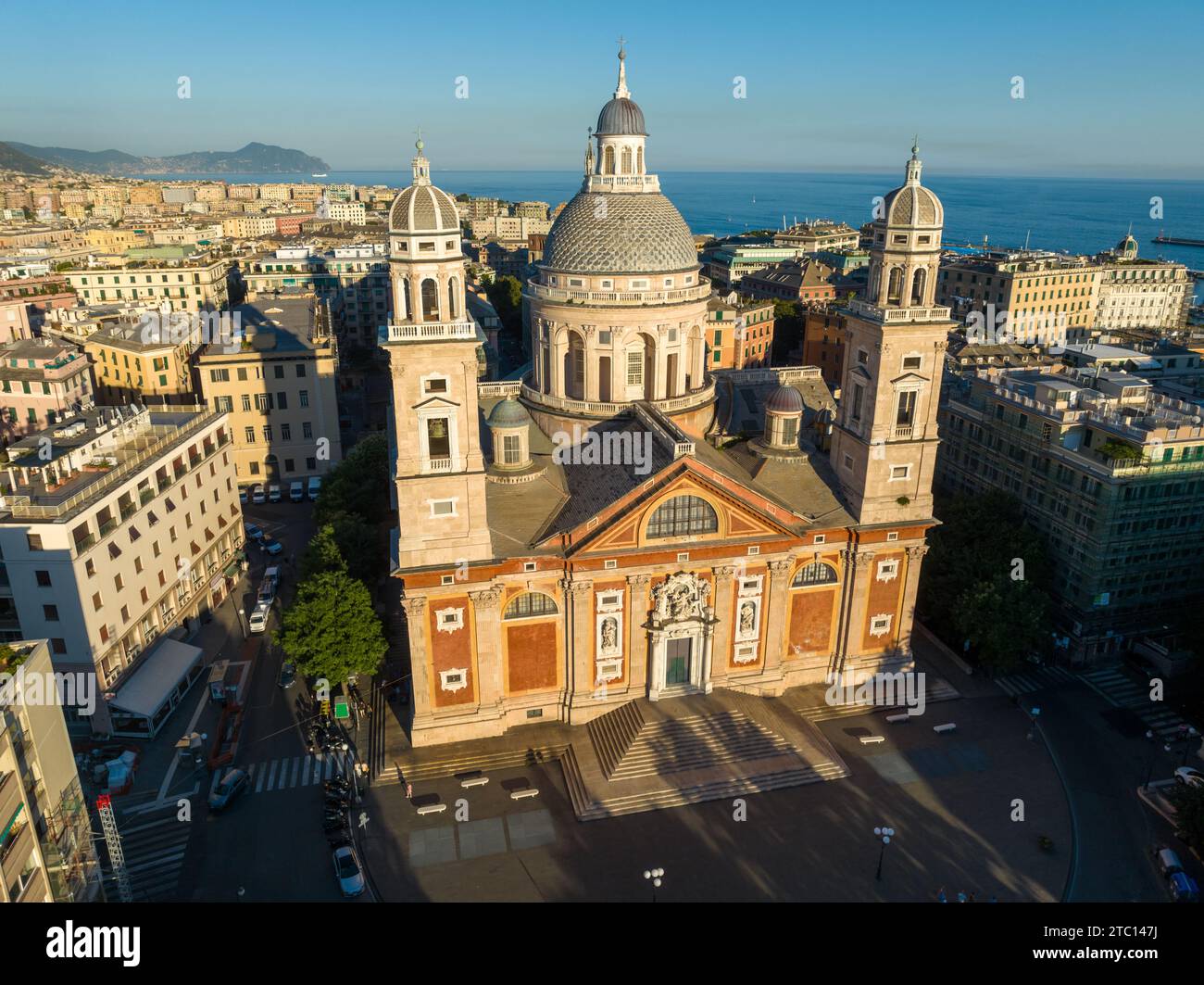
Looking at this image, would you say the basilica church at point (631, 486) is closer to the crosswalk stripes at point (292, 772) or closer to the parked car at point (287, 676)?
the crosswalk stripes at point (292, 772)

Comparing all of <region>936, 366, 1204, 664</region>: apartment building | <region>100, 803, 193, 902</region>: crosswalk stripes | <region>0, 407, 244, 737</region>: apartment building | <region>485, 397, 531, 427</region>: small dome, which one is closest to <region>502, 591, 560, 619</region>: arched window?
<region>485, 397, 531, 427</region>: small dome

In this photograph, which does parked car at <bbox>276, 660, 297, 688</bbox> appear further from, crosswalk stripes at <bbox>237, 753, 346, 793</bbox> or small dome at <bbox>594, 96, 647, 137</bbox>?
small dome at <bbox>594, 96, 647, 137</bbox>

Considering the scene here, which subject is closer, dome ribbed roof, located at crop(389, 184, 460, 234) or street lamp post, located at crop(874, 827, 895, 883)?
street lamp post, located at crop(874, 827, 895, 883)

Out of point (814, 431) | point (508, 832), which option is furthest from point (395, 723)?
point (814, 431)

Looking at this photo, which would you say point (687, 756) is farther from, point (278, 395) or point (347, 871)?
point (278, 395)

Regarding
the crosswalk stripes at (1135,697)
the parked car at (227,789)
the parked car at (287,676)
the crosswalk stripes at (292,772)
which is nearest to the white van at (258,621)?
the parked car at (287,676)
